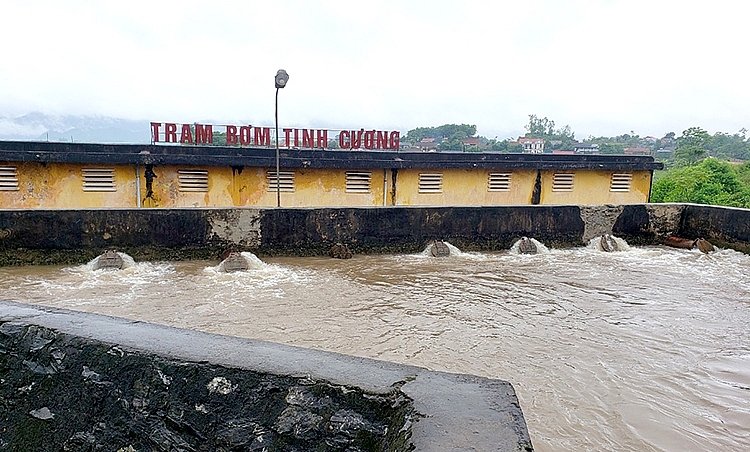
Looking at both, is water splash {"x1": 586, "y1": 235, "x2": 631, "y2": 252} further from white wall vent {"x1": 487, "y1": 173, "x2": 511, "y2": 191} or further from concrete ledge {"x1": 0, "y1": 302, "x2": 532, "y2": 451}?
concrete ledge {"x1": 0, "y1": 302, "x2": 532, "y2": 451}

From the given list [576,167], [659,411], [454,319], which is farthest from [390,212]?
[576,167]

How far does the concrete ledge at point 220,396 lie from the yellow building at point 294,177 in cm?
743

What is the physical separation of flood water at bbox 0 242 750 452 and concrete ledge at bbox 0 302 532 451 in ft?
5.41

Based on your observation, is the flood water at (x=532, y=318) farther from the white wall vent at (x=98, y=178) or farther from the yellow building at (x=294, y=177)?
the white wall vent at (x=98, y=178)

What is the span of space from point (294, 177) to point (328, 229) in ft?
11.8

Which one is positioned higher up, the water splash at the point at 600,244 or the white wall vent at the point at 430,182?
the white wall vent at the point at 430,182

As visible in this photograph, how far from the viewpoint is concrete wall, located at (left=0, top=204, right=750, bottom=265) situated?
7105 mm

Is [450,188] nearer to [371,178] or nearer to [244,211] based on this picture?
[371,178]

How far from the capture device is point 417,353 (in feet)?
14.2

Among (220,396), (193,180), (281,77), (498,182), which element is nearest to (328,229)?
(281,77)

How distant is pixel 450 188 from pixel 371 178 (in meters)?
1.91

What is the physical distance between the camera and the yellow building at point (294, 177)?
33.6 ft

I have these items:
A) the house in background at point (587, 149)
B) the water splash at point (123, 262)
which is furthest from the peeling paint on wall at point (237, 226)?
the house in background at point (587, 149)

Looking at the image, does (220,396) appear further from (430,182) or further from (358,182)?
(430,182)
